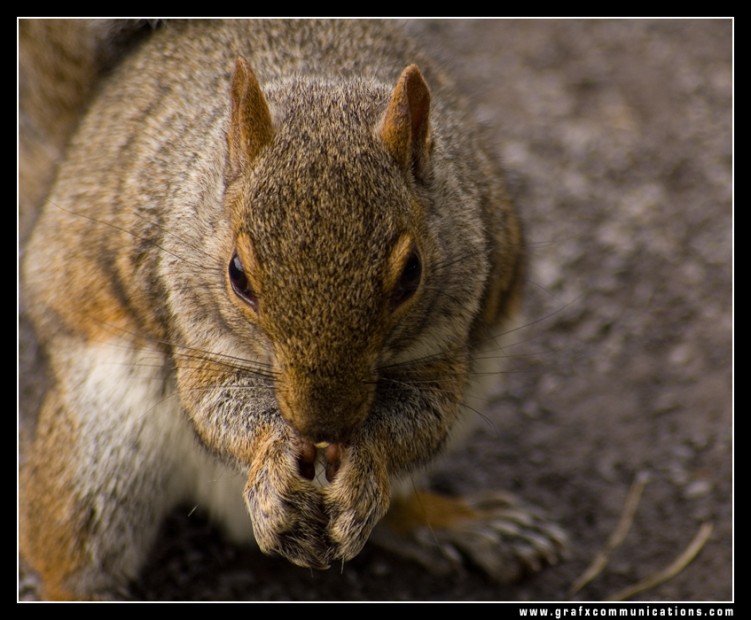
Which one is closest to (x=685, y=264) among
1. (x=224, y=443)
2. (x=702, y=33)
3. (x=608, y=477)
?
(x=608, y=477)

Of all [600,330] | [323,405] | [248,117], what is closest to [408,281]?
[323,405]

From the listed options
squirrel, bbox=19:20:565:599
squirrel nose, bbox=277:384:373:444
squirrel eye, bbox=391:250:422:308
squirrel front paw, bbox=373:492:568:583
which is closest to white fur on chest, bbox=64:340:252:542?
squirrel, bbox=19:20:565:599

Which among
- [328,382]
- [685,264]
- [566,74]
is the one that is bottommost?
[328,382]

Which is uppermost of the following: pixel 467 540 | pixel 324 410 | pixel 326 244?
pixel 326 244

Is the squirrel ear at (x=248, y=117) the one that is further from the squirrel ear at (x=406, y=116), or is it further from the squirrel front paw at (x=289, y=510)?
the squirrel front paw at (x=289, y=510)

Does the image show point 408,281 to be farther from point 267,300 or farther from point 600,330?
point 600,330

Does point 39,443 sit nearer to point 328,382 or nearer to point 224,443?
point 224,443

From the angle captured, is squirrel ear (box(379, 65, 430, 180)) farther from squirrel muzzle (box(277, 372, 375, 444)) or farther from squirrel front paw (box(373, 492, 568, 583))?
squirrel front paw (box(373, 492, 568, 583))
